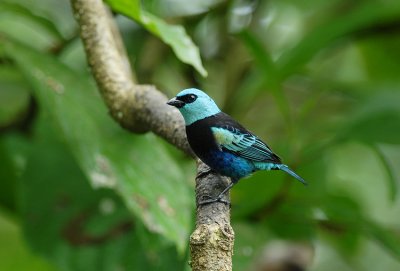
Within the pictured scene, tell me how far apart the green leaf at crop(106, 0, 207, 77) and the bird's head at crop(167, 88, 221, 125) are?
0.15 m

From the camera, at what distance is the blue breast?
6.99ft

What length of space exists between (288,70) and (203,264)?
180 centimetres

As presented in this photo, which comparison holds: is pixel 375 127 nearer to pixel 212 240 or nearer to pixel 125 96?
pixel 125 96

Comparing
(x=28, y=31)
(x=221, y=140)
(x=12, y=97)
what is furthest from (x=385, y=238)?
(x=28, y=31)

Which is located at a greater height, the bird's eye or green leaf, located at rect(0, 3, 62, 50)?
green leaf, located at rect(0, 3, 62, 50)

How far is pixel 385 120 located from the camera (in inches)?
119

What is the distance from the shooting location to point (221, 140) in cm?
236

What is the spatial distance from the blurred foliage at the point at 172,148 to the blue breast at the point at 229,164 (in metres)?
0.28

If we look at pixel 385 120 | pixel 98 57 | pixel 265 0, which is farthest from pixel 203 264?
pixel 265 0

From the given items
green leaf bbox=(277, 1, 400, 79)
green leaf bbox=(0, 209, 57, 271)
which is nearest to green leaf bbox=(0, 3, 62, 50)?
green leaf bbox=(0, 209, 57, 271)

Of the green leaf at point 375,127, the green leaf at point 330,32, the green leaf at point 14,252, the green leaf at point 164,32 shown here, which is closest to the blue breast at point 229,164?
the green leaf at point 164,32

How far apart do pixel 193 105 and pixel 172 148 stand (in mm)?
1146

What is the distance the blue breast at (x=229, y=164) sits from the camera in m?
2.13

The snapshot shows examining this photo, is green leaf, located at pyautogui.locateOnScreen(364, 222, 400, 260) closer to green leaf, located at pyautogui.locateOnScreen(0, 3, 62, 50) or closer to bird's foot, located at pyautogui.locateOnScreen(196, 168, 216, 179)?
bird's foot, located at pyautogui.locateOnScreen(196, 168, 216, 179)
